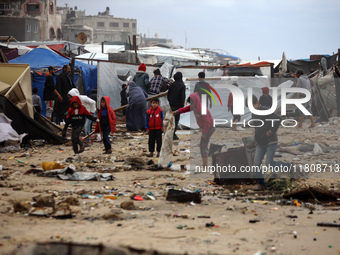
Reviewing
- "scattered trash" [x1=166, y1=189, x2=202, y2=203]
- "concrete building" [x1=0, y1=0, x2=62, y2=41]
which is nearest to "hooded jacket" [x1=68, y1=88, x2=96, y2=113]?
"scattered trash" [x1=166, y1=189, x2=202, y2=203]

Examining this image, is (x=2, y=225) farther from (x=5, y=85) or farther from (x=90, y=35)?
(x=90, y=35)

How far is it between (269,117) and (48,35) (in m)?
53.0

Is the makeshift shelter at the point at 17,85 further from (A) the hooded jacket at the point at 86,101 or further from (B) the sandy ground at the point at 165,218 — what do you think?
(B) the sandy ground at the point at 165,218

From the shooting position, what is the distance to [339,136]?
13812 millimetres

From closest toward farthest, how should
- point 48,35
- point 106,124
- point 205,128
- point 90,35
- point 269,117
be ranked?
1. point 269,117
2. point 205,128
3. point 106,124
4. point 48,35
5. point 90,35

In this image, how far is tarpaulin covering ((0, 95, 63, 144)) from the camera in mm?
11922

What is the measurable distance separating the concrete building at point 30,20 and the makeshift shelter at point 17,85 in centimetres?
3885

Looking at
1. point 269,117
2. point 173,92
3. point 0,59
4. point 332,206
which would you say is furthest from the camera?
point 0,59

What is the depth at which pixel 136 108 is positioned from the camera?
47.5ft

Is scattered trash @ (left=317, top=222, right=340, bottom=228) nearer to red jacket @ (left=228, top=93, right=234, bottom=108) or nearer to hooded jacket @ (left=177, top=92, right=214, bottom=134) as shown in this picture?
hooded jacket @ (left=177, top=92, right=214, bottom=134)

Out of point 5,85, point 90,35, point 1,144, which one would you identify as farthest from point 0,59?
point 90,35

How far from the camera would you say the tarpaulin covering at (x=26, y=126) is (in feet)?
39.1

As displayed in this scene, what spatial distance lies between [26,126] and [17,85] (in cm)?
133

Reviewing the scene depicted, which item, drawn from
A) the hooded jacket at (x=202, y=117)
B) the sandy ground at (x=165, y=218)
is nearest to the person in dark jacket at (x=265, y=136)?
the sandy ground at (x=165, y=218)
